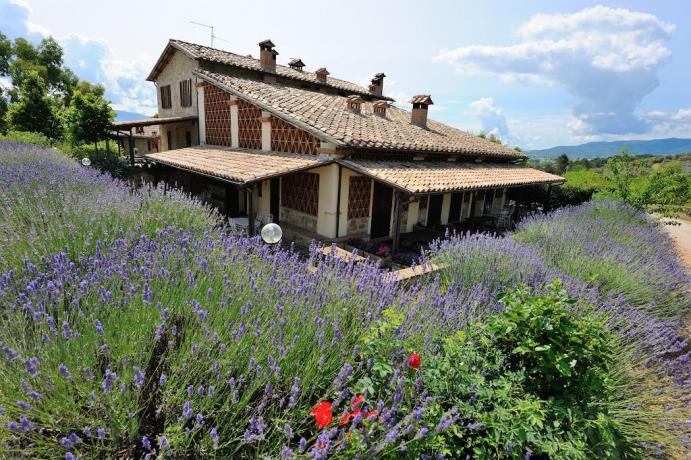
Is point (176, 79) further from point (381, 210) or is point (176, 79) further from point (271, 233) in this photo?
point (271, 233)

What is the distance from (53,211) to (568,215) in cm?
1059

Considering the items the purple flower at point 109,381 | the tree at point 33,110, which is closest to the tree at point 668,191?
the purple flower at point 109,381

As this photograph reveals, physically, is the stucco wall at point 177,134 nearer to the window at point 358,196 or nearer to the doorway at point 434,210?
the window at point 358,196

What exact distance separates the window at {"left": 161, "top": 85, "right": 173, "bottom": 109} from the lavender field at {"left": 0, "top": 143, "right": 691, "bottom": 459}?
58.7 feet

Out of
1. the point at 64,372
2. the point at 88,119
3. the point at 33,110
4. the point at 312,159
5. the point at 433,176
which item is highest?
the point at 33,110

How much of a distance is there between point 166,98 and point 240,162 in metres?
12.1

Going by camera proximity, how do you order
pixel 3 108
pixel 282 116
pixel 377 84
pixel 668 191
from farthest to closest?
pixel 3 108 < pixel 377 84 < pixel 282 116 < pixel 668 191

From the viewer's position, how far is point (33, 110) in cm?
2155

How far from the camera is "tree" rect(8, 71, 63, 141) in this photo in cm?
2117

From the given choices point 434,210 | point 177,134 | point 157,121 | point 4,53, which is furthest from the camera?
point 4,53

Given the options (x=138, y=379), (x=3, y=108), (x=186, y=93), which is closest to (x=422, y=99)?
(x=186, y=93)

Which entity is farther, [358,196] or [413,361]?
[358,196]

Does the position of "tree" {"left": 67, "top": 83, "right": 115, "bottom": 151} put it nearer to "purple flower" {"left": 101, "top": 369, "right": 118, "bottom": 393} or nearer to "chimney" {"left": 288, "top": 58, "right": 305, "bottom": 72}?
"chimney" {"left": 288, "top": 58, "right": 305, "bottom": 72}

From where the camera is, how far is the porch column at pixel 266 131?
11.7 meters
